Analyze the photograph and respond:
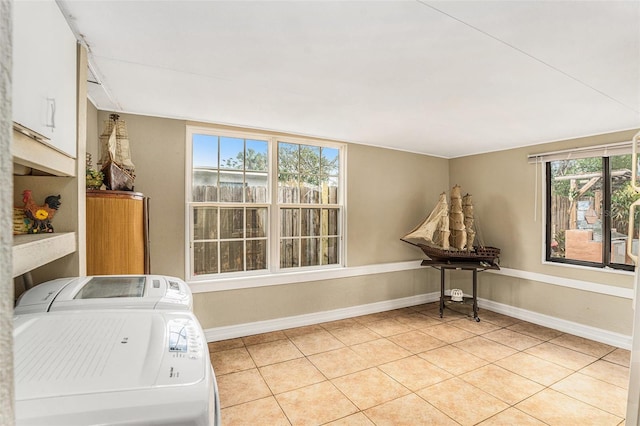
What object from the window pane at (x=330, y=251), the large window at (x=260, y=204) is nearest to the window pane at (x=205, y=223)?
the large window at (x=260, y=204)

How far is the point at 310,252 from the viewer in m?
4.12

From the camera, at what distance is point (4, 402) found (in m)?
0.23

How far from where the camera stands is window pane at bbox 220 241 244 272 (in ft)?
11.7

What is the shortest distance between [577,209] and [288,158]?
3.46 metres

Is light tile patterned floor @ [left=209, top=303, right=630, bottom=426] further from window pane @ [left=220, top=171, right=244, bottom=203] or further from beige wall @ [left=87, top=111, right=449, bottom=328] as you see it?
window pane @ [left=220, top=171, right=244, bottom=203]

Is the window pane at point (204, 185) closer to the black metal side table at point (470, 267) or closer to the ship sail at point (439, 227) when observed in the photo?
the ship sail at point (439, 227)

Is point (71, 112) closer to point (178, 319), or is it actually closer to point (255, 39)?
point (255, 39)

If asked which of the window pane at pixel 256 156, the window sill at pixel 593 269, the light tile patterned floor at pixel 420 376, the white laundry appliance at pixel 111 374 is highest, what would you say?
the window pane at pixel 256 156

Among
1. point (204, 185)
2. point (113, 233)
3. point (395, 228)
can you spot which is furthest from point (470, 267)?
point (113, 233)

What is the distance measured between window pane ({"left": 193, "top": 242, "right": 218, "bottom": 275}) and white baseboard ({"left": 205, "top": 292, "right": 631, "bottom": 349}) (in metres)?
0.62

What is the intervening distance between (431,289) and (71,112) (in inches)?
192

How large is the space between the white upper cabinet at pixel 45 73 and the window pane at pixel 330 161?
9.29 ft

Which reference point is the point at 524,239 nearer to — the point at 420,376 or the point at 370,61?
the point at 420,376

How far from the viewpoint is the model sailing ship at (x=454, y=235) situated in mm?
4281
